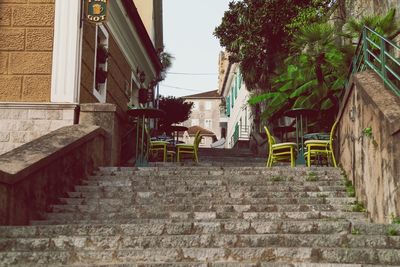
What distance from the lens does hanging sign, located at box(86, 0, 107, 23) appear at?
36.5 feet

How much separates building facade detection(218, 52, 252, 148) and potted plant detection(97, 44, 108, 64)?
17.2 m

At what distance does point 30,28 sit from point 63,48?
0.75 meters

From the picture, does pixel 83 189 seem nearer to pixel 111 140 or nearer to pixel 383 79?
pixel 111 140

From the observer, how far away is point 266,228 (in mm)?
6082

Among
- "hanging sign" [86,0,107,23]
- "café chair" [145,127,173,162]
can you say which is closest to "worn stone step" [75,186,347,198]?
"hanging sign" [86,0,107,23]

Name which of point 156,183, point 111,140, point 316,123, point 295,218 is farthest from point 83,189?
point 316,123

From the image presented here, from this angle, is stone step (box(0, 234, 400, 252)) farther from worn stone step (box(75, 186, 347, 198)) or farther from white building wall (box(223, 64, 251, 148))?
white building wall (box(223, 64, 251, 148))

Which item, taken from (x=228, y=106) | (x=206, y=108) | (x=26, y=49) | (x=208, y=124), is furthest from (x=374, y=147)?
(x=208, y=124)

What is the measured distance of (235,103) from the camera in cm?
4144

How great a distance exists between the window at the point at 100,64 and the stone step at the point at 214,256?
23.5 feet

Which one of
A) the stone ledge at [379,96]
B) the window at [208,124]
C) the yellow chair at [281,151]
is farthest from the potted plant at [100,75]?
the window at [208,124]

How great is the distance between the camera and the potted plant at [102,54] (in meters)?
12.7

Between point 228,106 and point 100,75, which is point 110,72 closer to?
point 100,75

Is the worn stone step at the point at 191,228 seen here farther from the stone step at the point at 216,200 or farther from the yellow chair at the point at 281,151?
the yellow chair at the point at 281,151
